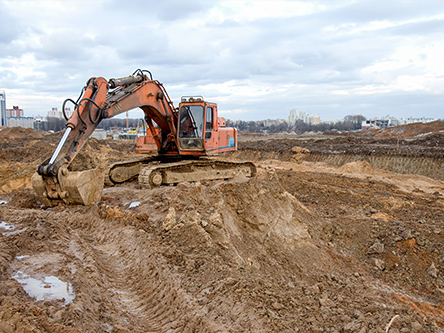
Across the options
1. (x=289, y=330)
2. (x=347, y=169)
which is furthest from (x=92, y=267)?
(x=347, y=169)

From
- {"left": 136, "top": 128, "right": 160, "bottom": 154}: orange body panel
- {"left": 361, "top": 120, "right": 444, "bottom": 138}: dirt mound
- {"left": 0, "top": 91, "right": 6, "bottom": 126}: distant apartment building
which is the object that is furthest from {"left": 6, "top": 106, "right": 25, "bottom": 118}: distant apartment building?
{"left": 136, "top": 128, "right": 160, "bottom": 154}: orange body panel

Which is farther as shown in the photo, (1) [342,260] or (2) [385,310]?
(1) [342,260]

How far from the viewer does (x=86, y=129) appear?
740cm

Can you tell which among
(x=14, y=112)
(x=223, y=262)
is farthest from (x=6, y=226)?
(x=14, y=112)

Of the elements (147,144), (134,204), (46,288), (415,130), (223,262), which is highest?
(415,130)

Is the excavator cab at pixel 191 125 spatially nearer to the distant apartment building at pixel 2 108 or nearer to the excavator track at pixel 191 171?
the excavator track at pixel 191 171

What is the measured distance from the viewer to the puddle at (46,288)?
3.52 meters

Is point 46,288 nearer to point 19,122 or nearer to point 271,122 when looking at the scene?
point 19,122

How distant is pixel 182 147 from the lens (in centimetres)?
1037

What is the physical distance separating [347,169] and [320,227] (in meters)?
10.9

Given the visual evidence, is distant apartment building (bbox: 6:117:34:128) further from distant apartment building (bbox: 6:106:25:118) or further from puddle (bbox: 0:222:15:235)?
puddle (bbox: 0:222:15:235)

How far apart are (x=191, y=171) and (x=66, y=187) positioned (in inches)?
160

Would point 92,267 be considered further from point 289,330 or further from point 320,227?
point 320,227

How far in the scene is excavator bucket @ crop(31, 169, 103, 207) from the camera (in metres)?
6.76
